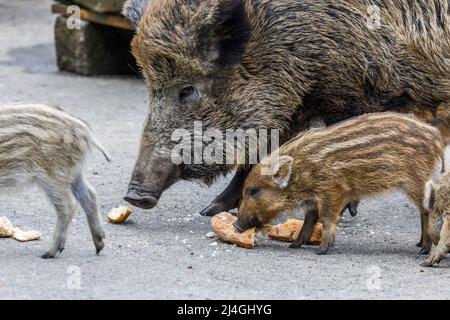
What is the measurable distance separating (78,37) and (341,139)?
5793 millimetres

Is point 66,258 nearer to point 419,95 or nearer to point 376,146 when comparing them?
point 376,146

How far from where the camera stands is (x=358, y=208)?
7367mm

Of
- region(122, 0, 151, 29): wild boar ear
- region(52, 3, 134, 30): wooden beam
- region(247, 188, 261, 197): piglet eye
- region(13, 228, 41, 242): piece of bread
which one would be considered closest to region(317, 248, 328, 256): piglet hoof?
region(247, 188, 261, 197): piglet eye

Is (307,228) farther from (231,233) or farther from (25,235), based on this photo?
(25,235)

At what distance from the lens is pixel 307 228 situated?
623cm

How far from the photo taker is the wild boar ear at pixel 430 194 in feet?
19.4

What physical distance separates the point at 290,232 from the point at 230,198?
27.1 inches

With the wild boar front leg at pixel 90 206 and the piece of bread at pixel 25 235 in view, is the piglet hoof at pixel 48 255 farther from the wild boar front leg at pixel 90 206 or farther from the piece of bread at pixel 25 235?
the piece of bread at pixel 25 235

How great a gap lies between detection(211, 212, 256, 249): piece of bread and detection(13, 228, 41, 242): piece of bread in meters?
1.07

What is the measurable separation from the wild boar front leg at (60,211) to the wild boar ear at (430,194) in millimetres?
2030

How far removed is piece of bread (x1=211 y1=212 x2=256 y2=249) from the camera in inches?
241

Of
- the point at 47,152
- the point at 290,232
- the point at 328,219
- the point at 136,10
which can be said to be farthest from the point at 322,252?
the point at 136,10

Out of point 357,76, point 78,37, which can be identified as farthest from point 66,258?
point 78,37

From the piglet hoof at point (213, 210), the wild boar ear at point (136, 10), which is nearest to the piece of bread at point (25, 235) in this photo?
the piglet hoof at point (213, 210)
